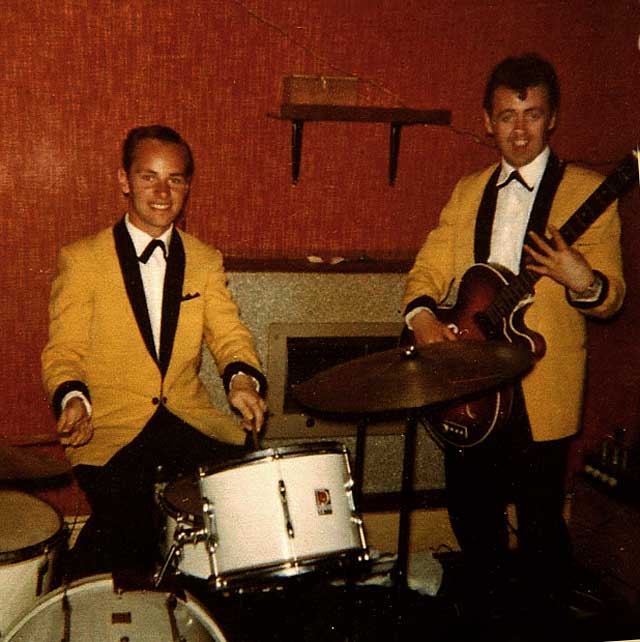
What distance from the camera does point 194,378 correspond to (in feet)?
7.66

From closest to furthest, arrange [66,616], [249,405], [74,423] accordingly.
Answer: [66,616], [74,423], [249,405]

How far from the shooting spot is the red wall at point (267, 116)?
7.59ft

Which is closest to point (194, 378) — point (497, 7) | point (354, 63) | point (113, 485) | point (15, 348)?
point (113, 485)

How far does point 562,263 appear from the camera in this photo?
1949 millimetres

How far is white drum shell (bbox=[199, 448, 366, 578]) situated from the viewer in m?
1.66

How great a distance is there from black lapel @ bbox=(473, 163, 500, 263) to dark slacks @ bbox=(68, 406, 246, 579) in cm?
85

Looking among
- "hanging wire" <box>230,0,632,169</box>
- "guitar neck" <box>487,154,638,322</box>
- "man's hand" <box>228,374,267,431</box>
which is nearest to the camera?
"guitar neck" <box>487,154,638,322</box>

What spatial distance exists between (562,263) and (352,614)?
1.09 meters

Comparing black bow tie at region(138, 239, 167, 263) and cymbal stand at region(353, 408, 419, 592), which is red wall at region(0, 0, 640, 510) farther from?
cymbal stand at region(353, 408, 419, 592)

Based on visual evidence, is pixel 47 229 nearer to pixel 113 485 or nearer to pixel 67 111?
pixel 67 111

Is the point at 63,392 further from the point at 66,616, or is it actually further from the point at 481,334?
the point at 481,334

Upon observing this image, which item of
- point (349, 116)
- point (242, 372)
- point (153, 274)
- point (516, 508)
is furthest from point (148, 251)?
point (516, 508)

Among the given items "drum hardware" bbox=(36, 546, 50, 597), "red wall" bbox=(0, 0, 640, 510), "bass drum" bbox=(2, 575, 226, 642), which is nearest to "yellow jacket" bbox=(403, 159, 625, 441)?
"red wall" bbox=(0, 0, 640, 510)

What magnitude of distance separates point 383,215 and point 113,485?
3.87 ft
